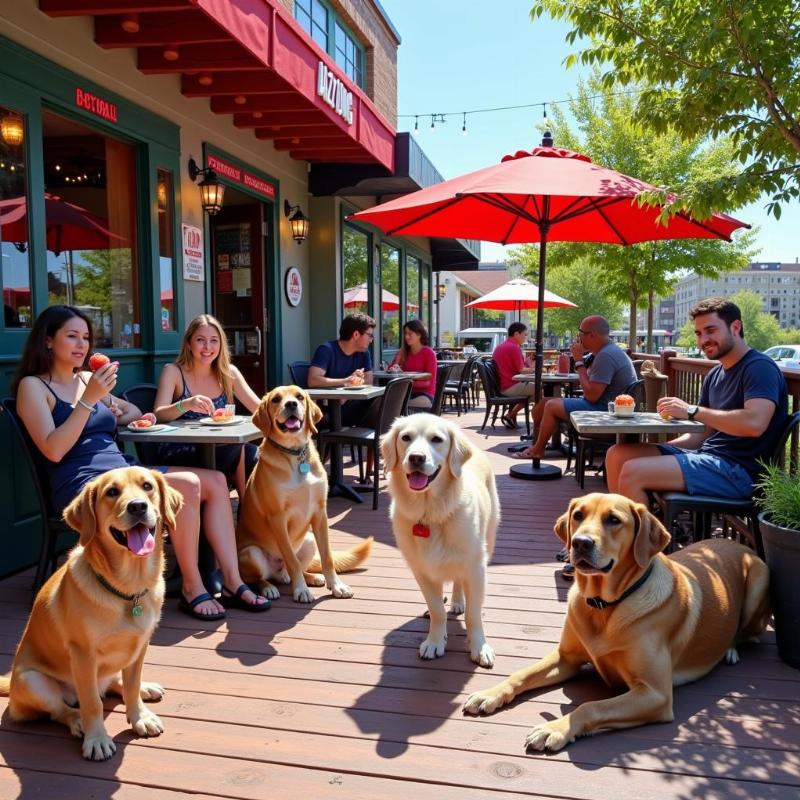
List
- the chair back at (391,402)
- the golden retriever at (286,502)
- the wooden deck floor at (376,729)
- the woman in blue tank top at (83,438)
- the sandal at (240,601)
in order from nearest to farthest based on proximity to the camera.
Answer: the wooden deck floor at (376,729) → the woman in blue tank top at (83,438) → the sandal at (240,601) → the golden retriever at (286,502) → the chair back at (391,402)

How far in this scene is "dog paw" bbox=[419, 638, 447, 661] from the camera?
9.48ft

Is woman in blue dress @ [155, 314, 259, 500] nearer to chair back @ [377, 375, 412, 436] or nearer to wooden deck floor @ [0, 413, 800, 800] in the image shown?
wooden deck floor @ [0, 413, 800, 800]

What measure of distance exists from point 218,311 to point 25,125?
4.22 metres

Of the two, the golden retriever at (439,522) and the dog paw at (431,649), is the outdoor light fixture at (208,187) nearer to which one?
the golden retriever at (439,522)

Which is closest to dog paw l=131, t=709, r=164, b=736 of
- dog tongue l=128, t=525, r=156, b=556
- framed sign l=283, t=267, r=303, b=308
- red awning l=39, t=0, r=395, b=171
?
dog tongue l=128, t=525, r=156, b=556

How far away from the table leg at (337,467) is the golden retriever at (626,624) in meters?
3.25

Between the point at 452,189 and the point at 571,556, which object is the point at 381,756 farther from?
Result: the point at 452,189

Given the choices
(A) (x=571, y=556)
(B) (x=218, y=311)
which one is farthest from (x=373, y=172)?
(A) (x=571, y=556)

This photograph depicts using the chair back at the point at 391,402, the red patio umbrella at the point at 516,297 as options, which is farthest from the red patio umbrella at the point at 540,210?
the red patio umbrella at the point at 516,297

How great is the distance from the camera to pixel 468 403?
572 inches

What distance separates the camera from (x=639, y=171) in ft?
55.8

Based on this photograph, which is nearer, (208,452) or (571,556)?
(571,556)

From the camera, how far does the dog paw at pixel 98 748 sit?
7.13 ft

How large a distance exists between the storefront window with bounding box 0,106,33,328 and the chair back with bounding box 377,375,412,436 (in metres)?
2.48
